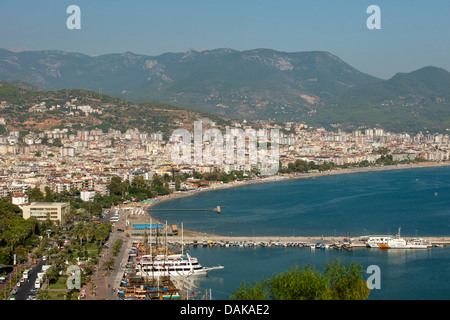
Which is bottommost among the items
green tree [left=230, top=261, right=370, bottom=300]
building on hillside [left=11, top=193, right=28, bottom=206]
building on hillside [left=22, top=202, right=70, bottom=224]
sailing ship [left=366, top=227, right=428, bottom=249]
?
sailing ship [left=366, top=227, right=428, bottom=249]

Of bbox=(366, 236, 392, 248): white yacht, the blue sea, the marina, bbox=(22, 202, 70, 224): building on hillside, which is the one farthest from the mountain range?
bbox=(22, 202, 70, 224): building on hillside

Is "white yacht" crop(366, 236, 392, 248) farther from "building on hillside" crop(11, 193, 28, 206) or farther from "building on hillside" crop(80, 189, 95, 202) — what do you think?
"building on hillside" crop(80, 189, 95, 202)

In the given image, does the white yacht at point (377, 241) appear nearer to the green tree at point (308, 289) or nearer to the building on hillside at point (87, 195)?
the green tree at point (308, 289)

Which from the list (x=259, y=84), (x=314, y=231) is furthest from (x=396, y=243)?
(x=259, y=84)

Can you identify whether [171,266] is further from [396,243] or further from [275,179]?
[275,179]

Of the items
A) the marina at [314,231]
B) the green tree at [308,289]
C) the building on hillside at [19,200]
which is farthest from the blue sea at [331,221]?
the building on hillside at [19,200]

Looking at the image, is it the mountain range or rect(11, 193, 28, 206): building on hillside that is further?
the mountain range
